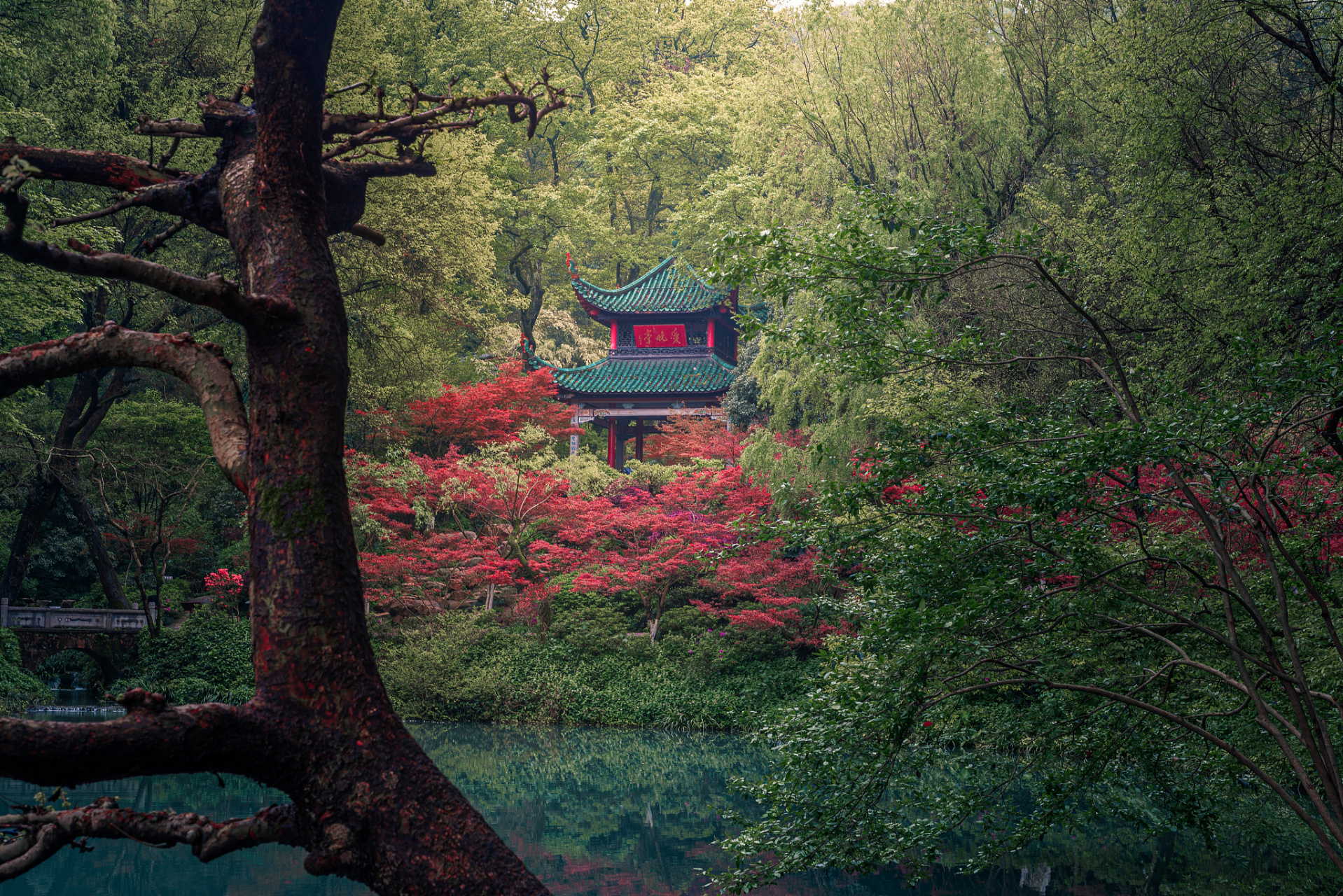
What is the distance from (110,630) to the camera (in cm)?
1295

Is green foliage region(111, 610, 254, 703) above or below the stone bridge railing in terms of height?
below

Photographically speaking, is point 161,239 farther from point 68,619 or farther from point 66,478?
point 68,619

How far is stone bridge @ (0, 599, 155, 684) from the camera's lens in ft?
41.2

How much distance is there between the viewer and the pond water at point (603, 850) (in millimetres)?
6965

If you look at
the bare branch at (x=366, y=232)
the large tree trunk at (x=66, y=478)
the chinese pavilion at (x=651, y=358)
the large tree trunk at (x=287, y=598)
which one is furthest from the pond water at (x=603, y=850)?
the chinese pavilion at (x=651, y=358)

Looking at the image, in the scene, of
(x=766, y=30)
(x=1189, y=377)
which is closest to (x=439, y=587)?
(x=1189, y=377)

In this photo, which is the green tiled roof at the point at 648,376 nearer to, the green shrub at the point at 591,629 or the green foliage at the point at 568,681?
the green shrub at the point at 591,629

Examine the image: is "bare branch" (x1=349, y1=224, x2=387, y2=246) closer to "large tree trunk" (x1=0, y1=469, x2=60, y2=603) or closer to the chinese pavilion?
"large tree trunk" (x1=0, y1=469, x2=60, y2=603)

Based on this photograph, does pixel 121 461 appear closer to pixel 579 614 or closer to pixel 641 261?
pixel 579 614

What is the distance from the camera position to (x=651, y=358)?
1939 centimetres

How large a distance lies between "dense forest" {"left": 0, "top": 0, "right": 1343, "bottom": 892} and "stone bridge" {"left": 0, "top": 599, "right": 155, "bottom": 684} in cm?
60

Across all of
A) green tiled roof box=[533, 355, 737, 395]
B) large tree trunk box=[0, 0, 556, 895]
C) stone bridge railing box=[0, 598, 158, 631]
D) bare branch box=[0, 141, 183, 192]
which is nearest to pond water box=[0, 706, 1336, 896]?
stone bridge railing box=[0, 598, 158, 631]

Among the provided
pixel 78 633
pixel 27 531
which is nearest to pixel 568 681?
pixel 78 633

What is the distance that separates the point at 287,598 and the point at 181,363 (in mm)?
531
